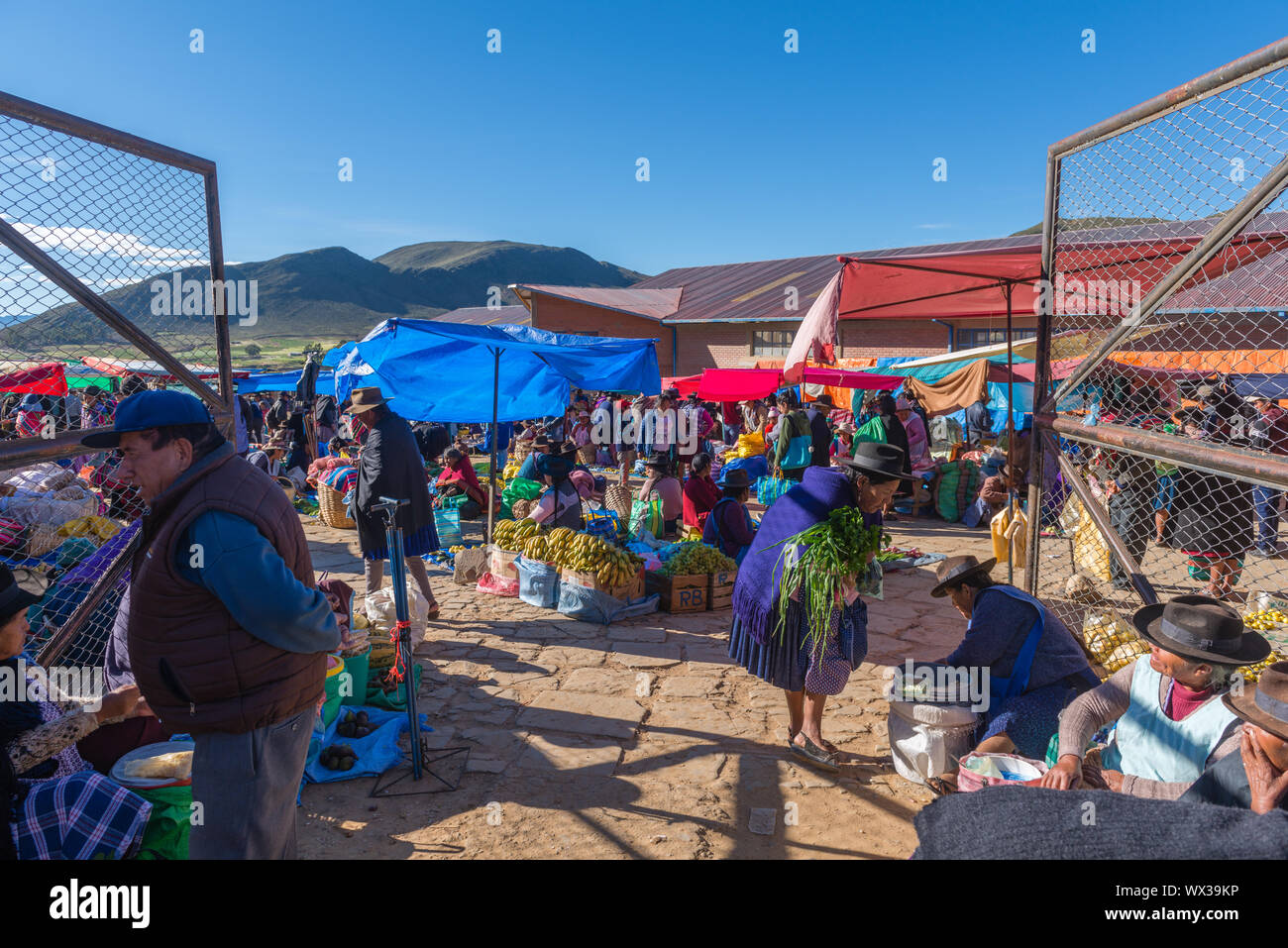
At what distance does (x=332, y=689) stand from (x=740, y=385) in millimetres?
13479

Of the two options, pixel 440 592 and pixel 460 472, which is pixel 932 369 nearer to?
pixel 460 472

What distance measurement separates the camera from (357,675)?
5012 millimetres

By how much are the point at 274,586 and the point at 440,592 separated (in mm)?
5841

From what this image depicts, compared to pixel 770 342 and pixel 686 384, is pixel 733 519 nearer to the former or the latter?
pixel 686 384

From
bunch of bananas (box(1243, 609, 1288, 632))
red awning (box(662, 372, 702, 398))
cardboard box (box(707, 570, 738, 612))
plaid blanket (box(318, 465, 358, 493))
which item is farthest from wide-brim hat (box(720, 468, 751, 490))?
red awning (box(662, 372, 702, 398))

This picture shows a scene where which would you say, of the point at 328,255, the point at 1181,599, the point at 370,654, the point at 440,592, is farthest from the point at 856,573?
the point at 328,255

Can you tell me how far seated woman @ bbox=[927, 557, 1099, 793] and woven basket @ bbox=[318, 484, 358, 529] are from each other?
9.30 metres

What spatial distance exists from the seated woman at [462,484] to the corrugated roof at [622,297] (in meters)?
17.2

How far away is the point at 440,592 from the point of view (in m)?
7.99

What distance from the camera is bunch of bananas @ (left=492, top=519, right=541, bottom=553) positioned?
7.82 metres

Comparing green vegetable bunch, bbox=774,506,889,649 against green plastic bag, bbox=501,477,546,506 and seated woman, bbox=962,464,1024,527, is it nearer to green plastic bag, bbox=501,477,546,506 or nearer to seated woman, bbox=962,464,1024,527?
seated woman, bbox=962,464,1024,527

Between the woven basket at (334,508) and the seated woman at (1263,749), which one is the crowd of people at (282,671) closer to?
the seated woman at (1263,749)

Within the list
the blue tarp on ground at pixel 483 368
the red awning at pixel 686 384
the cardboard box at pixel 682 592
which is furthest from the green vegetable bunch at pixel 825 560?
the red awning at pixel 686 384

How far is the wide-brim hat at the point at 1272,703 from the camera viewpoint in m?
2.13
